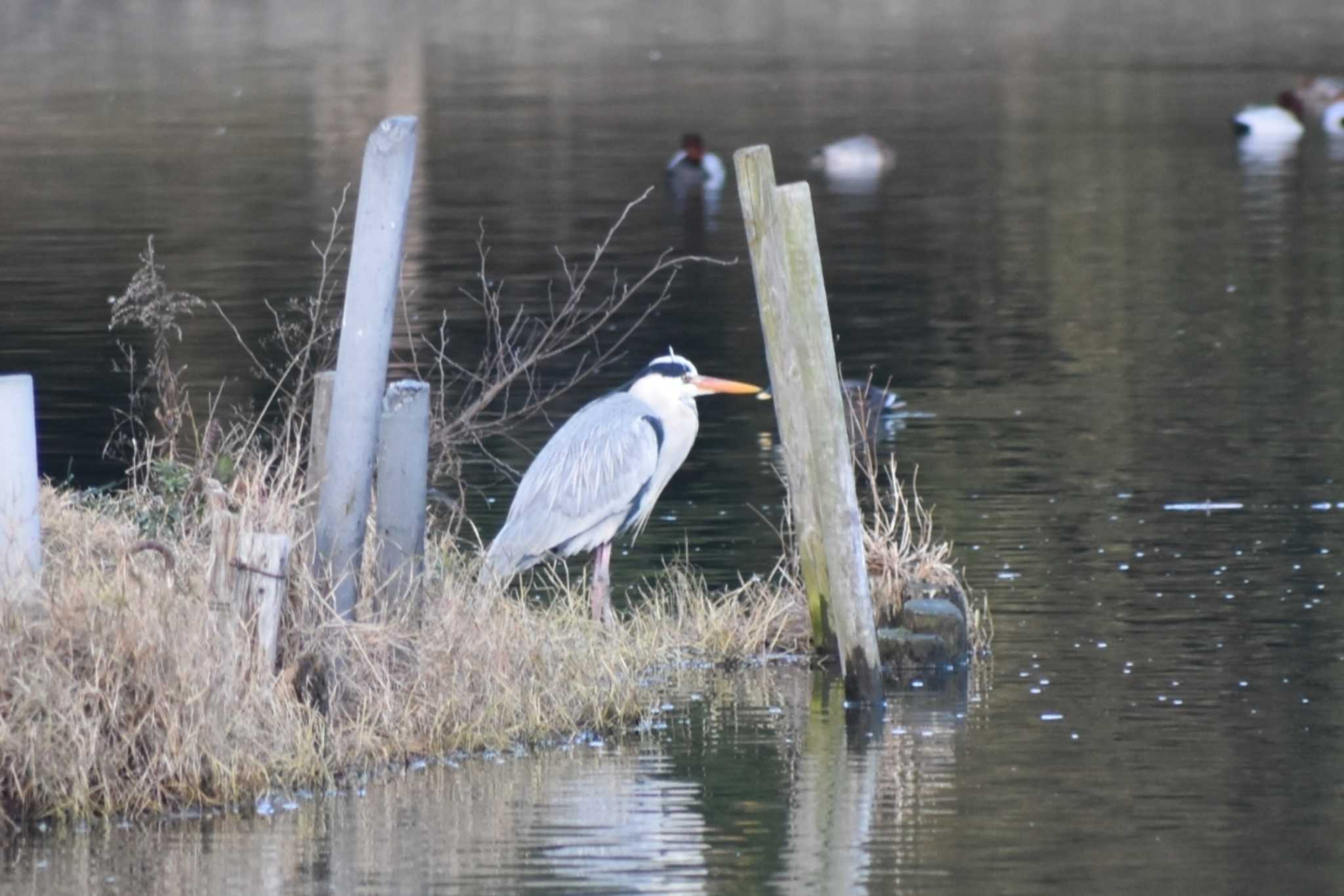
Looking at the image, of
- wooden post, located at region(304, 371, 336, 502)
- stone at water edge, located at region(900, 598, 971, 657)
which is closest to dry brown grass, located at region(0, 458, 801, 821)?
wooden post, located at region(304, 371, 336, 502)

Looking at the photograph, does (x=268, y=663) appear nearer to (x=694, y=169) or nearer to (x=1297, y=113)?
(x=694, y=169)

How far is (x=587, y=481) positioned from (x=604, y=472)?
8 centimetres

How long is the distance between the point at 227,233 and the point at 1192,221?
10.9 m

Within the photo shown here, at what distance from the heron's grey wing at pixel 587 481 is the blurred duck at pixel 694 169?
23922 millimetres

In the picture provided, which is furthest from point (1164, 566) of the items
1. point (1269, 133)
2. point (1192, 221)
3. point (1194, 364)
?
point (1269, 133)

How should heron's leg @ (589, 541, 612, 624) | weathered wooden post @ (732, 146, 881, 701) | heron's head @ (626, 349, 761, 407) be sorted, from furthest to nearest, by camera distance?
heron's head @ (626, 349, 761, 407) → heron's leg @ (589, 541, 612, 624) → weathered wooden post @ (732, 146, 881, 701)

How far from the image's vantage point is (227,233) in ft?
97.7

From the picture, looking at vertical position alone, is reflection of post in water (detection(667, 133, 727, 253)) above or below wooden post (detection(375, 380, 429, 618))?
above

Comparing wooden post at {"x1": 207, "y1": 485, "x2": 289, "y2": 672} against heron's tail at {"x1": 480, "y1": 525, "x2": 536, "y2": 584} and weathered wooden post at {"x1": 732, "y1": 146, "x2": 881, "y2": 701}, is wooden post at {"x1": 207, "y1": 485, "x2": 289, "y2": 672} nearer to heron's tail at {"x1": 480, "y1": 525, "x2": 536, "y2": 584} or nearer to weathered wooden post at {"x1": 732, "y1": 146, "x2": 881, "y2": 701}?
heron's tail at {"x1": 480, "y1": 525, "x2": 536, "y2": 584}

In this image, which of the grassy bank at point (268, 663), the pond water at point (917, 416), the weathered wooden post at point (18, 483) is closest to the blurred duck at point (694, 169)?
the pond water at point (917, 416)

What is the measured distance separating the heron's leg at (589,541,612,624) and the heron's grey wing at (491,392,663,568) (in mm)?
112

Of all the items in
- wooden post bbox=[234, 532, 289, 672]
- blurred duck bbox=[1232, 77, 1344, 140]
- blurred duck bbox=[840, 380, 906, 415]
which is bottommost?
wooden post bbox=[234, 532, 289, 672]

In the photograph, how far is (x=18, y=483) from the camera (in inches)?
364

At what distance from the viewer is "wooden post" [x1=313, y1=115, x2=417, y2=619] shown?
9703 mm
